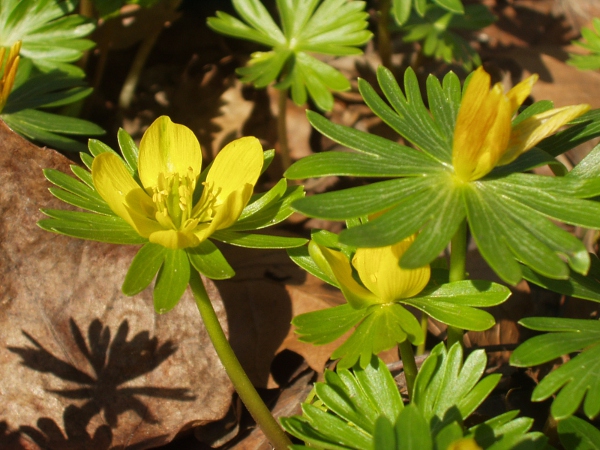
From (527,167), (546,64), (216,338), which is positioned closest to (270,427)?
(216,338)

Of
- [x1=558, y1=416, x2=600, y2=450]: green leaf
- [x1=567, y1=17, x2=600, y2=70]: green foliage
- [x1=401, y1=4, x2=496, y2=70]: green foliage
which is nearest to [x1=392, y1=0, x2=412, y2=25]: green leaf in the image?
[x1=401, y1=4, x2=496, y2=70]: green foliage

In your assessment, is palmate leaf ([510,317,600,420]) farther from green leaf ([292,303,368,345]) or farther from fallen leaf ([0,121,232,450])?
fallen leaf ([0,121,232,450])

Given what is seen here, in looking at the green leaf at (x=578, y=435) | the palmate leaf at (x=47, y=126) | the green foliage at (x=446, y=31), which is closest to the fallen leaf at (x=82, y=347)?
the palmate leaf at (x=47, y=126)

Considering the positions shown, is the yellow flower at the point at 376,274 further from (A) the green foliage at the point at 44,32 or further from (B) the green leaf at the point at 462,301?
(A) the green foliage at the point at 44,32

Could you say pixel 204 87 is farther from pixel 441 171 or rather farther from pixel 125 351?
pixel 441 171

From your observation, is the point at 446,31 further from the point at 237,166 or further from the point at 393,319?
the point at 393,319
